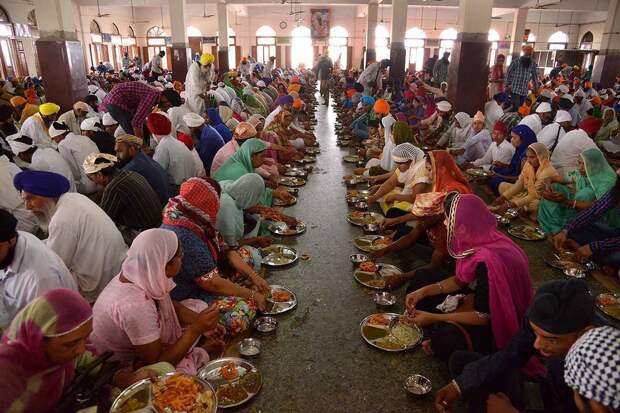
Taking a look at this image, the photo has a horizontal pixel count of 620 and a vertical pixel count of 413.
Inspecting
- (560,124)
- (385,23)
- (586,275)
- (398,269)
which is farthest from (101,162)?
(385,23)

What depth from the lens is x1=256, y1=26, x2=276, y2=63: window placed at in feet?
87.0

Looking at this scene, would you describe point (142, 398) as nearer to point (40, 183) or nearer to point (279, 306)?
point (279, 306)

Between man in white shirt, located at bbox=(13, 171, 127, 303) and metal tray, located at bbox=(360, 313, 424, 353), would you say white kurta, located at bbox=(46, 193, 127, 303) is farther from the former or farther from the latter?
metal tray, located at bbox=(360, 313, 424, 353)

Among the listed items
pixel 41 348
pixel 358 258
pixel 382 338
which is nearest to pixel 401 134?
pixel 358 258

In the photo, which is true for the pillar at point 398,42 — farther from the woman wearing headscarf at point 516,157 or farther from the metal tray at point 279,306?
the metal tray at point 279,306

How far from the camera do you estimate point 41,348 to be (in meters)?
1.61

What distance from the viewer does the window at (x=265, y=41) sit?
2652 cm

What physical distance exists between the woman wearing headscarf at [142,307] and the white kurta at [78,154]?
325 centimetres

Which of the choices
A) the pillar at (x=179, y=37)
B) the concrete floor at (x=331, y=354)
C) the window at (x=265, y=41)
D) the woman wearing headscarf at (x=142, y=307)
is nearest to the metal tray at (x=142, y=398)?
the woman wearing headscarf at (x=142, y=307)

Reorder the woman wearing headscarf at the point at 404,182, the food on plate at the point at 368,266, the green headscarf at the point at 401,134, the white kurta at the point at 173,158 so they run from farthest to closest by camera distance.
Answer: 1. the green headscarf at the point at 401,134
2. the white kurta at the point at 173,158
3. the woman wearing headscarf at the point at 404,182
4. the food on plate at the point at 368,266

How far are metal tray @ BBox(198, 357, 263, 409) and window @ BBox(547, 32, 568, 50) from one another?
29157 millimetres

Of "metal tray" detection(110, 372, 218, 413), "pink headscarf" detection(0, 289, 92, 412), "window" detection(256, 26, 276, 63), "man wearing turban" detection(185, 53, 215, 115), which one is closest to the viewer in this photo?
"pink headscarf" detection(0, 289, 92, 412)

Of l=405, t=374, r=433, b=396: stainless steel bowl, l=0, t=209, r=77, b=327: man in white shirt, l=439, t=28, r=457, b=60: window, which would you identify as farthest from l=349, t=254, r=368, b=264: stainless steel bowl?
l=439, t=28, r=457, b=60: window

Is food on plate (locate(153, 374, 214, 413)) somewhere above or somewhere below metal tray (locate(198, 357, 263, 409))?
above
